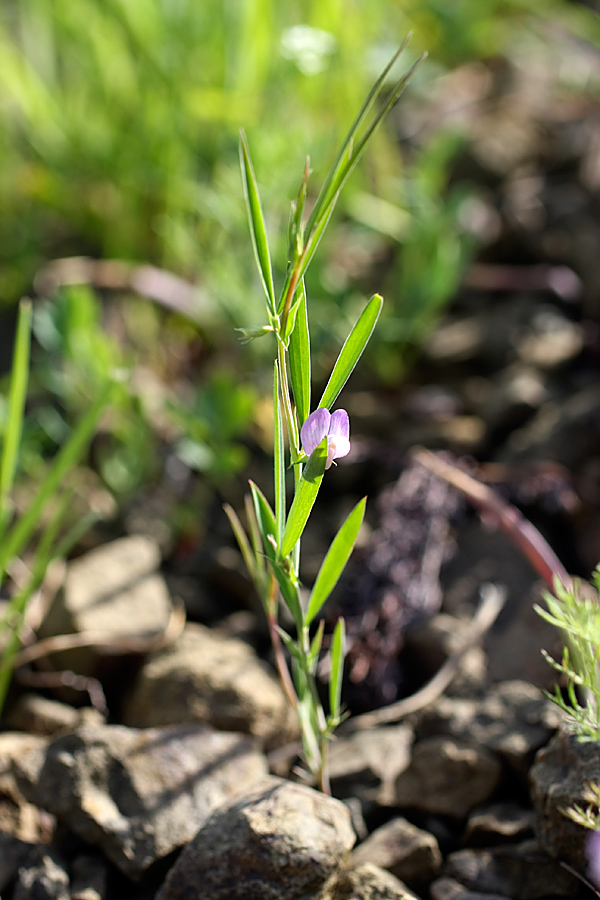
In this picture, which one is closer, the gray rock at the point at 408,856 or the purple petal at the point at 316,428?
the purple petal at the point at 316,428

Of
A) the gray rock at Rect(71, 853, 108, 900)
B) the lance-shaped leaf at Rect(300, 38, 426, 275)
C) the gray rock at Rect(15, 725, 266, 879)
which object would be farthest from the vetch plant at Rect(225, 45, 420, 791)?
the gray rock at Rect(71, 853, 108, 900)

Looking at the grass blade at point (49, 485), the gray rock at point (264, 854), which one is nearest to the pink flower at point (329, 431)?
the gray rock at point (264, 854)

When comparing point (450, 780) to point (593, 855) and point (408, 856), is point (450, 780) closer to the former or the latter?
point (408, 856)

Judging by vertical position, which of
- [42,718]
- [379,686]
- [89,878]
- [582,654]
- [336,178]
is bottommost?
[42,718]

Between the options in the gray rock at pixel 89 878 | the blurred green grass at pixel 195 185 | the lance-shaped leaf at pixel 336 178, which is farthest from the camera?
the blurred green grass at pixel 195 185

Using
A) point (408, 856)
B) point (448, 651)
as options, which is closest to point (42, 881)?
point (408, 856)

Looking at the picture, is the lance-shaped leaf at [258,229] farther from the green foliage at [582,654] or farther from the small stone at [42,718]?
the small stone at [42,718]

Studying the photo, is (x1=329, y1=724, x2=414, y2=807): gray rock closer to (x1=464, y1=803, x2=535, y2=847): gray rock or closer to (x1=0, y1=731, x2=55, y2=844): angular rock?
(x1=464, y1=803, x2=535, y2=847): gray rock
